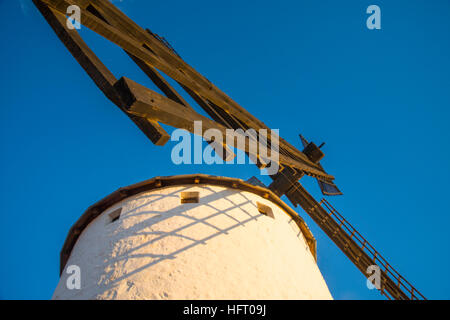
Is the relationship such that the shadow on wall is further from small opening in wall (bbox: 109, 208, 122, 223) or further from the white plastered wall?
small opening in wall (bbox: 109, 208, 122, 223)

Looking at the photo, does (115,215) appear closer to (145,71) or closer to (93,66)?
(145,71)

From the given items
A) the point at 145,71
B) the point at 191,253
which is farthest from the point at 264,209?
the point at 145,71

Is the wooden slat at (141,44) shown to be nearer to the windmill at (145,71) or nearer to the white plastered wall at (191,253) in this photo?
the windmill at (145,71)

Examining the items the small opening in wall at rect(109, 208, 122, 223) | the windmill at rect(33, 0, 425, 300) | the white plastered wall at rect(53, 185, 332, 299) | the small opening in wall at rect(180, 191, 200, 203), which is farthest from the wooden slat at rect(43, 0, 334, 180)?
the small opening in wall at rect(109, 208, 122, 223)

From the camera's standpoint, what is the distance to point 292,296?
5312 mm

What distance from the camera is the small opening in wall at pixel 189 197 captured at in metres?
7.00

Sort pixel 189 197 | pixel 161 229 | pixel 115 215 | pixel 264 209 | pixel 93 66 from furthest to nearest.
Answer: pixel 264 209 → pixel 189 197 → pixel 115 215 → pixel 161 229 → pixel 93 66

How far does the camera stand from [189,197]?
7137mm

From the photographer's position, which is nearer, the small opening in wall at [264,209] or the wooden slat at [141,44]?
the wooden slat at [141,44]

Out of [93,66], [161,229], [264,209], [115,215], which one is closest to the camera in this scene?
[93,66]

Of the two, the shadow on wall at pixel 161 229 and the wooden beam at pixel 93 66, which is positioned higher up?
the wooden beam at pixel 93 66

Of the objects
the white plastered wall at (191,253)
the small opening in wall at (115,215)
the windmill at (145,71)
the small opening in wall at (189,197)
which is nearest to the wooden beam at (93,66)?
the windmill at (145,71)

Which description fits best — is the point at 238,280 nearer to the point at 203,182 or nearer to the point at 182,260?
the point at 182,260

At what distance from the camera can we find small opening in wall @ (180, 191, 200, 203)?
6996 millimetres
